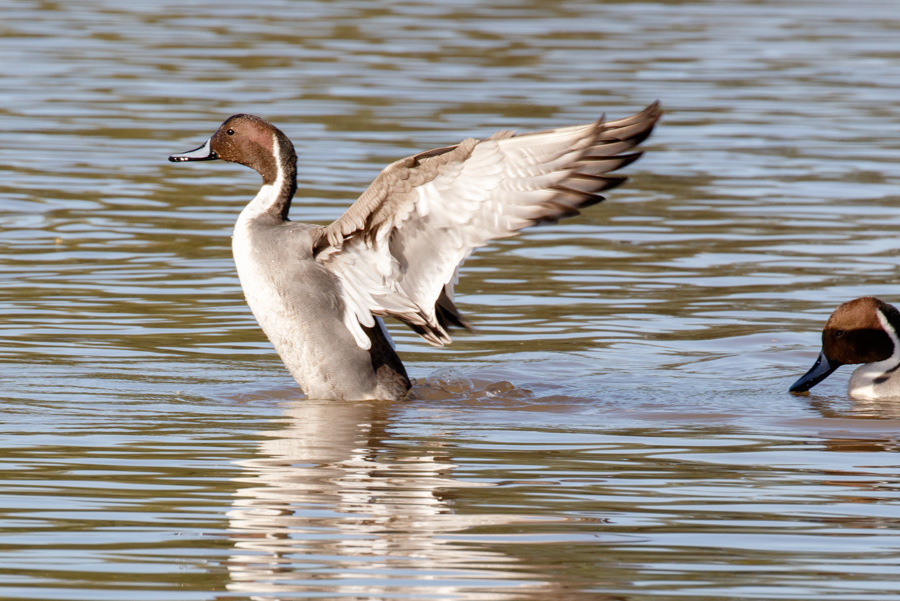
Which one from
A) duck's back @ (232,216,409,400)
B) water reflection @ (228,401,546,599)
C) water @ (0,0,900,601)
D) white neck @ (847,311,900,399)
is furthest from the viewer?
white neck @ (847,311,900,399)

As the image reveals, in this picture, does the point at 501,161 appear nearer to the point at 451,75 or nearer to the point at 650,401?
the point at 650,401

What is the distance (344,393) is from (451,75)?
42.0ft

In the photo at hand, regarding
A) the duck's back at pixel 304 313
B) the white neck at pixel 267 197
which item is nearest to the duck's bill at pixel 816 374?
the duck's back at pixel 304 313

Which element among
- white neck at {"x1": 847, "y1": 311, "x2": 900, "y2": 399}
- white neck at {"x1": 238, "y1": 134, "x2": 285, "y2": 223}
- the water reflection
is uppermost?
white neck at {"x1": 238, "y1": 134, "x2": 285, "y2": 223}

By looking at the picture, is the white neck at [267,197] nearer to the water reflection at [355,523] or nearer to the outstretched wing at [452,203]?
the outstretched wing at [452,203]

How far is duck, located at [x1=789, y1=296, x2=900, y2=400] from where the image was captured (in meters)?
8.36

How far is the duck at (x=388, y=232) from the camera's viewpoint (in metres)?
7.01

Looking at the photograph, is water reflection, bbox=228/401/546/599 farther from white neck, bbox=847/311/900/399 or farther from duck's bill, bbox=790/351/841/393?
white neck, bbox=847/311/900/399

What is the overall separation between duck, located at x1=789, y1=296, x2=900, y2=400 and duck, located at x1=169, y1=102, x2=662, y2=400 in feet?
5.29

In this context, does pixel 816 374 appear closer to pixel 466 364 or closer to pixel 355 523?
pixel 466 364

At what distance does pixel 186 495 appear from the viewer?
5.93m

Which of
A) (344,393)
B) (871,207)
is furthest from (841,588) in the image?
(871,207)

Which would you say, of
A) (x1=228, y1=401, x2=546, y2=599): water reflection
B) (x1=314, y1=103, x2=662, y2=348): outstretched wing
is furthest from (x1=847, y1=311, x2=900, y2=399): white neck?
(x1=228, y1=401, x2=546, y2=599): water reflection

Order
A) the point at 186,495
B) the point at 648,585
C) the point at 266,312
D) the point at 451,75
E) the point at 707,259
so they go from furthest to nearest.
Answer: the point at 451,75
the point at 707,259
the point at 266,312
the point at 186,495
the point at 648,585
